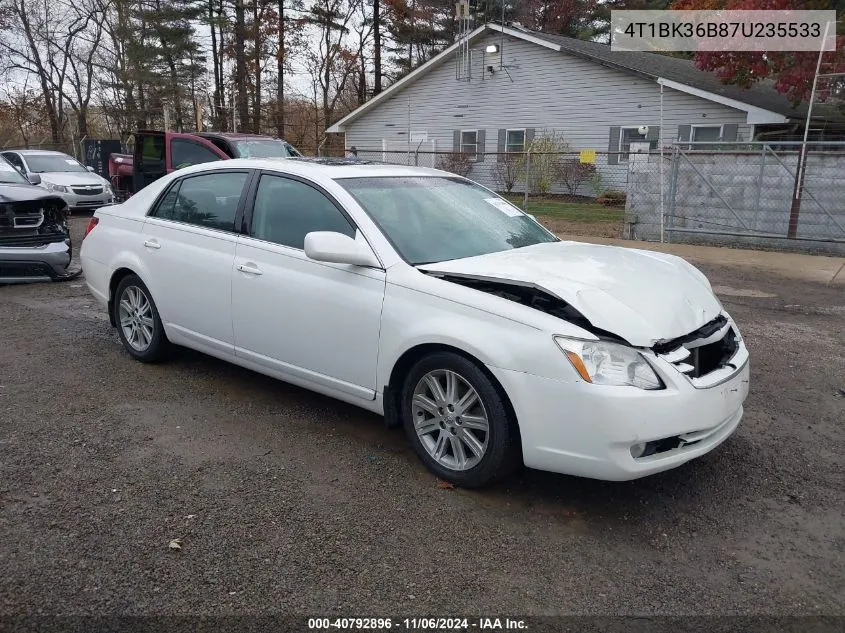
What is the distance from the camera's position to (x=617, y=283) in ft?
11.3

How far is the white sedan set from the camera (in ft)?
9.87

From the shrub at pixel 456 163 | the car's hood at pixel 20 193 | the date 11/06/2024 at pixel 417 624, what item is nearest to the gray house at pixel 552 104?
the shrub at pixel 456 163

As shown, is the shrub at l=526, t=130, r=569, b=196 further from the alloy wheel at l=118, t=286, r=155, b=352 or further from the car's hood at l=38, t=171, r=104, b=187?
the alloy wheel at l=118, t=286, r=155, b=352

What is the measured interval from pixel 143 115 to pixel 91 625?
38.8 metres

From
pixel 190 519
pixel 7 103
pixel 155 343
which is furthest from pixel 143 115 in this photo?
pixel 190 519

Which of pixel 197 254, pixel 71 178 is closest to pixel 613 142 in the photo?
pixel 71 178

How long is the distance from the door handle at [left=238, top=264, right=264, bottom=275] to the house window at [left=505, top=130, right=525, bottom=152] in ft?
63.6

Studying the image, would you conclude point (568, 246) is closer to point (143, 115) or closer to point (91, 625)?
point (91, 625)

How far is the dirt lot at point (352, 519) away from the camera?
261cm

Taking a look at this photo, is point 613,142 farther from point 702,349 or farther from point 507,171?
point 702,349

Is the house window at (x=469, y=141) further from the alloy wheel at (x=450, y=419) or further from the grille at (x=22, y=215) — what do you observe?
the alloy wheel at (x=450, y=419)

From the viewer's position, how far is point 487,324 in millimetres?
3199

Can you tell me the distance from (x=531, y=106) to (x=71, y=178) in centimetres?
1396

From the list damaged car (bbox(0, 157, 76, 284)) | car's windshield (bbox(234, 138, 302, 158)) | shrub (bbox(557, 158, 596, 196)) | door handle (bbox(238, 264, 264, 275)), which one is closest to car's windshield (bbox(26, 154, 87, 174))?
car's windshield (bbox(234, 138, 302, 158))
